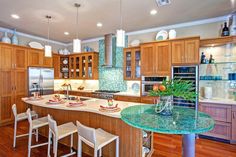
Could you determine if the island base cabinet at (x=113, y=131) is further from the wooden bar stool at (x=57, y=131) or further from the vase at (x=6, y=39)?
the vase at (x=6, y=39)

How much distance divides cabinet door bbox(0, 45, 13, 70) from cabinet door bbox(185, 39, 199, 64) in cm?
501

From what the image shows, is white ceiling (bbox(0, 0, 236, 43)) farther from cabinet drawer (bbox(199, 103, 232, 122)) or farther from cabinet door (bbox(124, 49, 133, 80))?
cabinet drawer (bbox(199, 103, 232, 122))

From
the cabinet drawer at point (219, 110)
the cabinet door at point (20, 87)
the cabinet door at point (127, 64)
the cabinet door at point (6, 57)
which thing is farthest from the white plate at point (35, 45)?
the cabinet drawer at point (219, 110)

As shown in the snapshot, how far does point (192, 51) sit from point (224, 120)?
5.56 ft

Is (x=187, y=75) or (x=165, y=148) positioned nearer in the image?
(x=165, y=148)

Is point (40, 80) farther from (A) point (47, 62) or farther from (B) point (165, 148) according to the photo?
(B) point (165, 148)

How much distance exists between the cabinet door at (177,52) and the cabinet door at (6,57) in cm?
471

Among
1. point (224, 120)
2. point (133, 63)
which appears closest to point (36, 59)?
point (133, 63)

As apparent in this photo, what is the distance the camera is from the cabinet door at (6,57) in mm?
3918

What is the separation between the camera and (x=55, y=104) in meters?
2.49

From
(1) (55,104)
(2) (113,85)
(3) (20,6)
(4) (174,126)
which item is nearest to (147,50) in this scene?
(2) (113,85)

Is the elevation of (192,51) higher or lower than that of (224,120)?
higher

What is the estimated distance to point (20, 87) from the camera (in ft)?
14.3

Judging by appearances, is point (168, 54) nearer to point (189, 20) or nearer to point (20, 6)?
point (189, 20)
